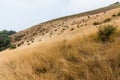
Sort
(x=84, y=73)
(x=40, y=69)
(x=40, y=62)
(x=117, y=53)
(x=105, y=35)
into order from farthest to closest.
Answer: (x=105, y=35)
(x=40, y=62)
(x=40, y=69)
(x=117, y=53)
(x=84, y=73)

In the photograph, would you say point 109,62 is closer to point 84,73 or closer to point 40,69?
point 84,73

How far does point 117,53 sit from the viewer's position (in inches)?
159

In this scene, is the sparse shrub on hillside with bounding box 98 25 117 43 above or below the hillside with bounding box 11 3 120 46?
above

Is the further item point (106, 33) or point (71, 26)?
point (71, 26)

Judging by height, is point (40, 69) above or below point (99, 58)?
below

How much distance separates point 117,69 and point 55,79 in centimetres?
101

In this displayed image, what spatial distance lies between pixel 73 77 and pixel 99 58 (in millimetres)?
502

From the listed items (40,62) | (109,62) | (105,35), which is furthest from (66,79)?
(105,35)

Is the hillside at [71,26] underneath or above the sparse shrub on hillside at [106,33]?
underneath

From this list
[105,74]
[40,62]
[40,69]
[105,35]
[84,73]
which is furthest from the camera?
[105,35]

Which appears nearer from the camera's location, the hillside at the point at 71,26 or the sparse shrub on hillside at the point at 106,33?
the sparse shrub on hillside at the point at 106,33

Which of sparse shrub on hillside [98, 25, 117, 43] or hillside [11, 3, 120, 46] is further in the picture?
hillside [11, 3, 120, 46]

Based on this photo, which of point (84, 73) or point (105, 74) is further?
point (84, 73)

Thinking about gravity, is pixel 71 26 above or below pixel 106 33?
below
